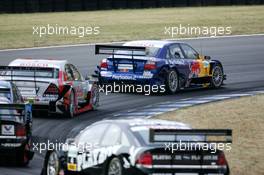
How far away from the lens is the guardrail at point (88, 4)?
4359 centimetres

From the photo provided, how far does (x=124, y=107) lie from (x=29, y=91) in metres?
2.76

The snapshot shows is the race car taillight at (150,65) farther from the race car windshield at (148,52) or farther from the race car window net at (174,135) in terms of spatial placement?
the race car window net at (174,135)

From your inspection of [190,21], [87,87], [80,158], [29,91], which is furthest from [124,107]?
[190,21]

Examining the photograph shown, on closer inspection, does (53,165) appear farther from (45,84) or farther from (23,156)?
(45,84)

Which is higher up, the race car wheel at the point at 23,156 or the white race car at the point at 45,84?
the white race car at the point at 45,84

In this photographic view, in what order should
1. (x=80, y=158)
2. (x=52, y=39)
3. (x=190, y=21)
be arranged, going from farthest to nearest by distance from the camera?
(x=190, y=21)
(x=52, y=39)
(x=80, y=158)

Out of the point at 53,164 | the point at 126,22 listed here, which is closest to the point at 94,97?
the point at 53,164

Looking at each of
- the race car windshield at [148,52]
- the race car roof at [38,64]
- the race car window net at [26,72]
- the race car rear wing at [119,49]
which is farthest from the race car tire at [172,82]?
the race car window net at [26,72]

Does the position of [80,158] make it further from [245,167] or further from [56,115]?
[56,115]

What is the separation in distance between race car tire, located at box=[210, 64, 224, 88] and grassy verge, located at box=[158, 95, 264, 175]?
2791mm

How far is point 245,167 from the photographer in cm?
1551
